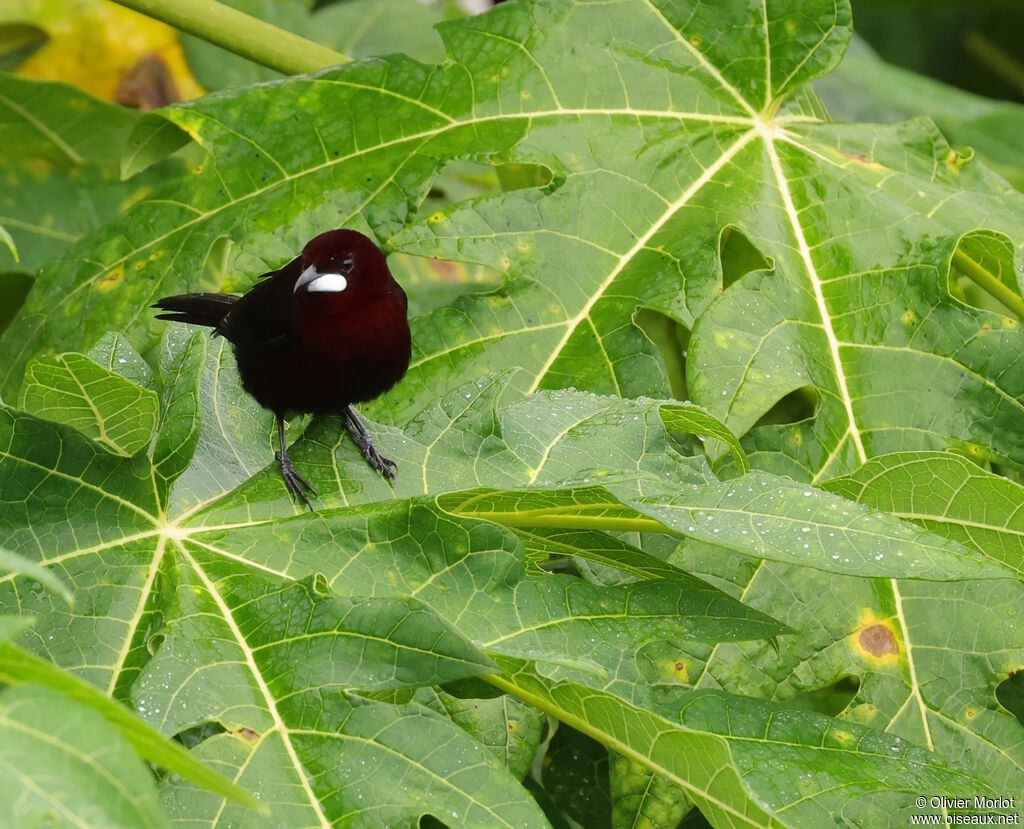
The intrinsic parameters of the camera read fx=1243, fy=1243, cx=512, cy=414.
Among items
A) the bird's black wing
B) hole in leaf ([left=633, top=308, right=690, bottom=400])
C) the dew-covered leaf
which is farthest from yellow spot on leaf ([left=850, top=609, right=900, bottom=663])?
the bird's black wing

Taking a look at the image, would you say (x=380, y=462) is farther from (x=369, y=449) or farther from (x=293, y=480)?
(x=293, y=480)

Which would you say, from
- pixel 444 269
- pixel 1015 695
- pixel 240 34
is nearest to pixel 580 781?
pixel 1015 695

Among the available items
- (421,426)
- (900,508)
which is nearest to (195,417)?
(421,426)

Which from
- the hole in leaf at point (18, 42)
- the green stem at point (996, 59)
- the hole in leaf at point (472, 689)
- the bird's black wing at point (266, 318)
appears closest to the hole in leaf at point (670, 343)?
the bird's black wing at point (266, 318)

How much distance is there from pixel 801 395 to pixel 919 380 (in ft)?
0.88

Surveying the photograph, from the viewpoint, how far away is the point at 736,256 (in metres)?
2.76

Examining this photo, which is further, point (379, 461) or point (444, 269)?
point (444, 269)

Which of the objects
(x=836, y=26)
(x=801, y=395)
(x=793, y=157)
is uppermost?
(x=836, y=26)

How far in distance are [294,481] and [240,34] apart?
1.36 metres

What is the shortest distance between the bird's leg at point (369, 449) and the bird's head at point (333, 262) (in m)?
0.58

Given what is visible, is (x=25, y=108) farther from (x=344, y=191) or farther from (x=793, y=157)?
(x=793, y=157)

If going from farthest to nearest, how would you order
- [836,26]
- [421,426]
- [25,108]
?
[25,108] → [836,26] → [421,426]

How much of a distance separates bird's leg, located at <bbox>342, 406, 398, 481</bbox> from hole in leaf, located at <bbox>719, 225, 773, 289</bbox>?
97 cm

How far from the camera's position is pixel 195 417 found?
74.7 inches
